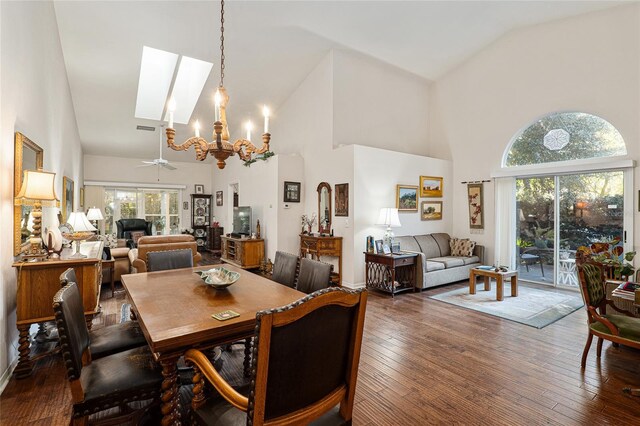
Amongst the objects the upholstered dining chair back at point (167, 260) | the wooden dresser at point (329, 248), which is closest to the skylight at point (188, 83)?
the wooden dresser at point (329, 248)

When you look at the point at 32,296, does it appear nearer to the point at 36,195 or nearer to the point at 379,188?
the point at 36,195

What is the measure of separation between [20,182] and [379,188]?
485cm

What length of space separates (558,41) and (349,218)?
4.69 m

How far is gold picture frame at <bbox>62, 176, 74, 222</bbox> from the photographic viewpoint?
5.43m

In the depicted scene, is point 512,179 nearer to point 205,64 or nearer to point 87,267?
point 205,64

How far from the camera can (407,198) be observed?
6.33 metres

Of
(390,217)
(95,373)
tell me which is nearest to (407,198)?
(390,217)

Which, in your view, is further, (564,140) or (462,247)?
(462,247)

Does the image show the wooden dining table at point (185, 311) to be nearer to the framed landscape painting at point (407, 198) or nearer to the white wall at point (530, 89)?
the framed landscape painting at point (407, 198)

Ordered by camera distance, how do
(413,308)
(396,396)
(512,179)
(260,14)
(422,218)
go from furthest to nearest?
(422,218) < (512,179) < (260,14) < (413,308) < (396,396)

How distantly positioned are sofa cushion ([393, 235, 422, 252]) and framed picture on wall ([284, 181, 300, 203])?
2.25 meters

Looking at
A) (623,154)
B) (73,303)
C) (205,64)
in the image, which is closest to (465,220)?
(623,154)

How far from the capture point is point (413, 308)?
14.7 ft

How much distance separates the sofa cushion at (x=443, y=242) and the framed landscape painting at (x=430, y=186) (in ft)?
2.82
